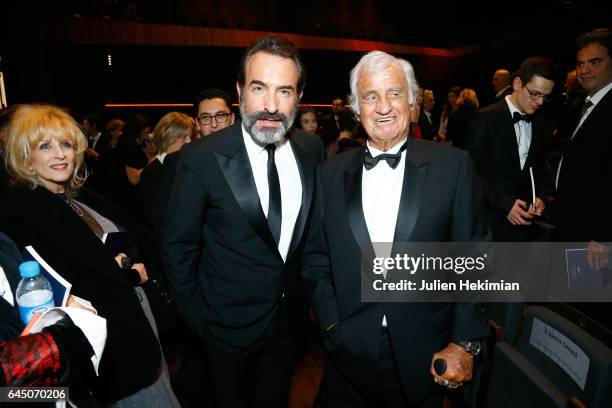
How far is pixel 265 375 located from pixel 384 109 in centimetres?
136

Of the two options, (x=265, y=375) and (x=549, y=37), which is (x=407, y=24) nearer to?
(x=549, y=37)

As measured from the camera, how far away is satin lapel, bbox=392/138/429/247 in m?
1.46

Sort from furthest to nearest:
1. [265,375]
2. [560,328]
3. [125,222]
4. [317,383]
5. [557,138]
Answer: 1. [557,138]
2. [317,383]
3. [125,222]
4. [265,375]
5. [560,328]

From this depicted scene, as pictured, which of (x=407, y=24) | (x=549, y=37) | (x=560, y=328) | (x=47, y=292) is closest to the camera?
(x=47, y=292)

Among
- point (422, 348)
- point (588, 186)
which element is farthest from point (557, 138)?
point (422, 348)

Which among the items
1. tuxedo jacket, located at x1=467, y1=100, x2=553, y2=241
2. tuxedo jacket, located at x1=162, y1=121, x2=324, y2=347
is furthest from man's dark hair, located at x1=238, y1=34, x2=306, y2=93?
tuxedo jacket, located at x1=467, y1=100, x2=553, y2=241

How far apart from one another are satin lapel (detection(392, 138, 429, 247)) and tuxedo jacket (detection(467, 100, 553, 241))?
72.0 inches

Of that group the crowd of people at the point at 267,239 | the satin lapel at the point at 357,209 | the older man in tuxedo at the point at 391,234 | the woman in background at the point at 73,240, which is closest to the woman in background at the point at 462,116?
the crowd of people at the point at 267,239

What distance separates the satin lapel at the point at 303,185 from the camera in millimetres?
1732

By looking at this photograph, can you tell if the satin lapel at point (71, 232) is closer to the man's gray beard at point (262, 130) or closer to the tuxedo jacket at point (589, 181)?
the man's gray beard at point (262, 130)

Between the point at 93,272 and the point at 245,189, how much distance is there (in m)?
0.71

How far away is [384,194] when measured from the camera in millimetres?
1553

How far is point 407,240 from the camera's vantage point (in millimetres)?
1458

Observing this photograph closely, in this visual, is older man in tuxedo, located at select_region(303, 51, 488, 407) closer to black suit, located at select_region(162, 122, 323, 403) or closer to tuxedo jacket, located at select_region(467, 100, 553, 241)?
black suit, located at select_region(162, 122, 323, 403)
